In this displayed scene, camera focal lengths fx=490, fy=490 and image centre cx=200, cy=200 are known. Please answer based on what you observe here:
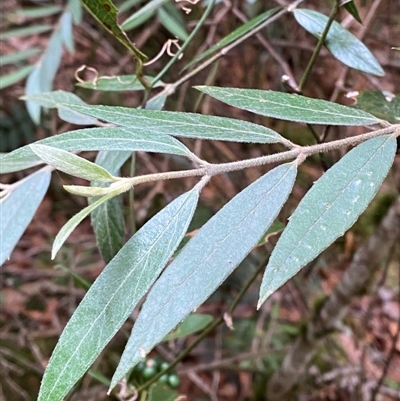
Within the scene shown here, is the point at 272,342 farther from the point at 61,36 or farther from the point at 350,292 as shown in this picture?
the point at 61,36

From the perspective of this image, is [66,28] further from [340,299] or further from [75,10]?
[340,299]

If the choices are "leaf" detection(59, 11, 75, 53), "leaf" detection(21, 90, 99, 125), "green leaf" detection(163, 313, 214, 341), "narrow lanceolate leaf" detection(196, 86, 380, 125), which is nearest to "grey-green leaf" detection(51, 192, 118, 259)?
"narrow lanceolate leaf" detection(196, 86, 380, 125)

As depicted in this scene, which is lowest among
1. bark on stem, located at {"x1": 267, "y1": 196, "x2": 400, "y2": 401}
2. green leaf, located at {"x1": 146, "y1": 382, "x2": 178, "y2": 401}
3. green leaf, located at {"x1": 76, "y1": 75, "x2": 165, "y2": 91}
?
bark on stem, located at {"x1": 267, "y1": 196, "x2": 400, "y2": 401}

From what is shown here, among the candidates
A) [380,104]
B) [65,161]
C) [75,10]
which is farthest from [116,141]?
[75,10]

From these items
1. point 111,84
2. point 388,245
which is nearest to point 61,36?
point 111,84

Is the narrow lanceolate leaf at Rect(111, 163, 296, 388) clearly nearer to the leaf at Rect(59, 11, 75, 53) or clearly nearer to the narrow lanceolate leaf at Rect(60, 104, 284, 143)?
the narrow lanceolate leaf at Rect(60, 104, 284, 143)
